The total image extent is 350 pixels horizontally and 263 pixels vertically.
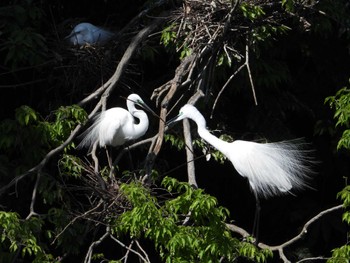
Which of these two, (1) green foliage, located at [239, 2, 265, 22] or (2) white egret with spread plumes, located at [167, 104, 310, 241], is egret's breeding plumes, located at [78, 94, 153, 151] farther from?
(1) green foliage, located at [239, 2, 265, 22]

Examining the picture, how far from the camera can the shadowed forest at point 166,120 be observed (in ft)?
17.3

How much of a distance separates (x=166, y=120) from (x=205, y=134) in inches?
32.0

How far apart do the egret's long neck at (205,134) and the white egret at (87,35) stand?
1.13 metres

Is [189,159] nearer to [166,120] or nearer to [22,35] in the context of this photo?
[166,120]

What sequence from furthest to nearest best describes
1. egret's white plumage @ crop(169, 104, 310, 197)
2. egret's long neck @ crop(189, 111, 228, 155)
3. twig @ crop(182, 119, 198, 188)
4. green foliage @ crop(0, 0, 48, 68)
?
green foliage @ crop(0, 0, 48, 68) < egret's white plumage @ crop(169, 104, 310, 197) < egret's long neck @ crop(189, 111, 228, 155) < twig @ crop(182, 119, 198, 188)

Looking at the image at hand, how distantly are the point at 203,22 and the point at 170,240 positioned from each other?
202cm

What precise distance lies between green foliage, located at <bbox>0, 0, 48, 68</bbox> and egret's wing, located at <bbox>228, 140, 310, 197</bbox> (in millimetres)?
1336

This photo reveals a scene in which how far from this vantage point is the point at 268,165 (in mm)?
5996

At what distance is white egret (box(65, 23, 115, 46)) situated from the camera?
670 cm

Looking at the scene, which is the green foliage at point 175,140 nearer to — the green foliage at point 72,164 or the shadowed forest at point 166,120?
the shadowed forest at point 166,120

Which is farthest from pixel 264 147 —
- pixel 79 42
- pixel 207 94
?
pixel 79 42

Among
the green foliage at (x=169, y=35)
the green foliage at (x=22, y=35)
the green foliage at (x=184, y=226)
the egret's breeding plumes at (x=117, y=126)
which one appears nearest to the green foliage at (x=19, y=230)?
the green foliage at (x=184, y=226)

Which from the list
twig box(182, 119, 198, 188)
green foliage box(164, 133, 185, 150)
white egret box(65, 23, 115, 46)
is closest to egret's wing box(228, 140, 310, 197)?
twig box(182, 119, 198, 188)

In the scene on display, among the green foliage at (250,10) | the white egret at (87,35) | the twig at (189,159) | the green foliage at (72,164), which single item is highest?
the green foliage at (250,10)
